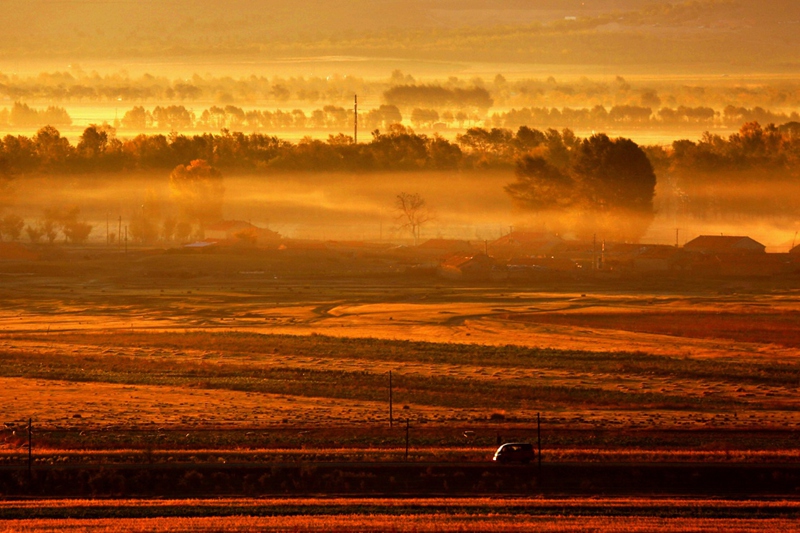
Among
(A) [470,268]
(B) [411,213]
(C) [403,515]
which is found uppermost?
(B) [411,213]

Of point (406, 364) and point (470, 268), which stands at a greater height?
point (470, 268)

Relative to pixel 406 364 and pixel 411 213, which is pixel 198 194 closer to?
pixel 411 213

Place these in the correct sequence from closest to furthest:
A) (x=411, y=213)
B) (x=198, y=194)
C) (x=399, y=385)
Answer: (x=399, y=385), (x=198, y=194), (x=411, y=213)

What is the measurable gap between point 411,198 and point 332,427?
81519 mm

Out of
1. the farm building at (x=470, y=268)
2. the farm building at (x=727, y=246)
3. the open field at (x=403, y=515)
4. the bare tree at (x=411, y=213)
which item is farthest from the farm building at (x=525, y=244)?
the open field at (x=403, y=515)

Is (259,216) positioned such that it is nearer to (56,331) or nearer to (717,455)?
(56,331)

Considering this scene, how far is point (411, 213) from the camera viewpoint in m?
108

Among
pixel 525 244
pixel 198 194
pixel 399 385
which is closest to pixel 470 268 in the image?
pixel 525 244

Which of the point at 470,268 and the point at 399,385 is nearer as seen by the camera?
the point at 399,385

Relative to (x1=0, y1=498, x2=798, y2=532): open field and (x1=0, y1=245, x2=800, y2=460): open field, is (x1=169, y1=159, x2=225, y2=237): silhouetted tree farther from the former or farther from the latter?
(x1=0, y1=498, x2=798, y2=532): open field

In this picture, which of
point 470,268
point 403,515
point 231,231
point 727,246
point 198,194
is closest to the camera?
point 403,515

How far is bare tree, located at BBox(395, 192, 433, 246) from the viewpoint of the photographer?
351 ft

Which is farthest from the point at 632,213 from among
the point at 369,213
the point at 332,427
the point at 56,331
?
the point at 332,427

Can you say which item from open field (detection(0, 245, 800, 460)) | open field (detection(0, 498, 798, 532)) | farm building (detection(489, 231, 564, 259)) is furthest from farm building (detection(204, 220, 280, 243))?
open field (detection(0, 498, 798, 532))
